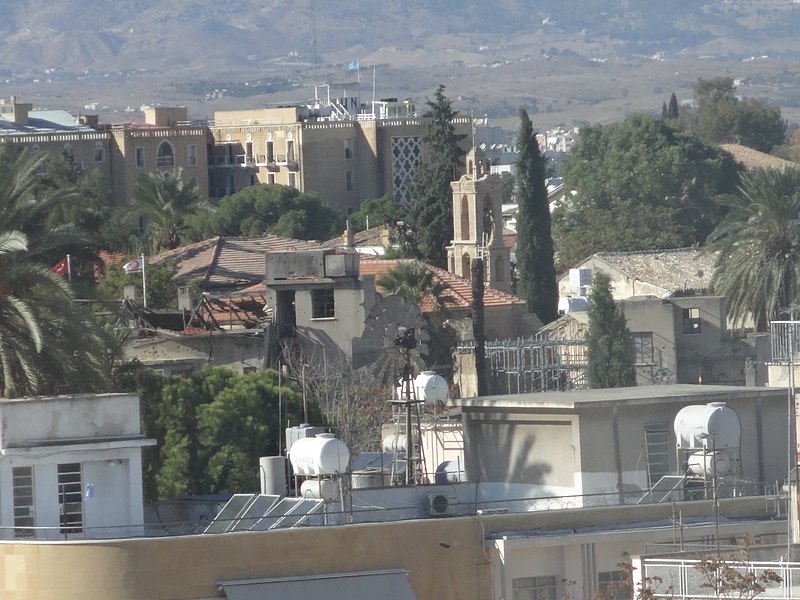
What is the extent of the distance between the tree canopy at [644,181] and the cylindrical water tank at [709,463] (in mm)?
80156

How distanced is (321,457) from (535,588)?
2.17 m

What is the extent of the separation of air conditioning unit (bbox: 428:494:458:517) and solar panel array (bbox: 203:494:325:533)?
4.83 ft

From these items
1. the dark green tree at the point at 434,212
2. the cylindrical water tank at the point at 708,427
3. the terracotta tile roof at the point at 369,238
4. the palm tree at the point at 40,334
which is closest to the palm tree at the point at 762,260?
the dark green tree at the point at 434,212

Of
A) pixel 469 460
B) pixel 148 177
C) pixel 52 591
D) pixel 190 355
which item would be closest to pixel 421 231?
pixel 148 177

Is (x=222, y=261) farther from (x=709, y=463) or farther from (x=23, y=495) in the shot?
(x=23, y=495)

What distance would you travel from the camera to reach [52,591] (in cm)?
1988

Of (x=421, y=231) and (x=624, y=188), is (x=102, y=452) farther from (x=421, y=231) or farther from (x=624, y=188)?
(x=624, y=188)

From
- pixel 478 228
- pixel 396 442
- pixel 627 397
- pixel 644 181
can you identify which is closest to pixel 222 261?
pixel 478 228

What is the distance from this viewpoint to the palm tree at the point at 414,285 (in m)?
53.2

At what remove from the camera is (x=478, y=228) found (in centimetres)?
7306

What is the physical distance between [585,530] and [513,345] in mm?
30965

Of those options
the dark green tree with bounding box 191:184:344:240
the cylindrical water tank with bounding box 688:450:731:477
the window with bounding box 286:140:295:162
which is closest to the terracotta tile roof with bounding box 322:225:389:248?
the dark green tree with bounding box 191:184:344:240

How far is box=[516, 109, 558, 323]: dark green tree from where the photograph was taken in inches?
2938

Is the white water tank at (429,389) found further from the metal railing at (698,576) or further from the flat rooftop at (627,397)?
the metal railing at (698,576)
